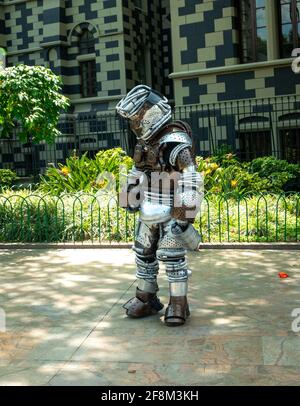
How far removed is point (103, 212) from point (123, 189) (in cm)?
435

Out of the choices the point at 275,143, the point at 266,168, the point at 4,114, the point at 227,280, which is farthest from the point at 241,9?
the point at 227,280

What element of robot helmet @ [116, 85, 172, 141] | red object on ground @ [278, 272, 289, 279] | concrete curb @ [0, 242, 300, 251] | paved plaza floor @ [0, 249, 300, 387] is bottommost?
paved plaza floor @ [0, 249, 300, 387]

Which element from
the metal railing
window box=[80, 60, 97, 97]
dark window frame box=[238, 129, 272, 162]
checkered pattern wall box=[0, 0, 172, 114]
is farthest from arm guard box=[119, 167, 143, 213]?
window box=[80, 60, 97, 97]

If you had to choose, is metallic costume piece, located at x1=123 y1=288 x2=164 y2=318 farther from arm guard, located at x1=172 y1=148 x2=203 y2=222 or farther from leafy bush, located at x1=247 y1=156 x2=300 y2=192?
leafy bush, located at x1=247 y1=156 x2=300 y2=192

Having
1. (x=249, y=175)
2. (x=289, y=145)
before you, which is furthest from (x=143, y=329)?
(x=289, y=145)

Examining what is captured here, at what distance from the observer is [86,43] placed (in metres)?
18.6

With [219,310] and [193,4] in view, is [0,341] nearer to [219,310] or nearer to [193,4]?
[219,310]

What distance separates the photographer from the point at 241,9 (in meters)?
14.4

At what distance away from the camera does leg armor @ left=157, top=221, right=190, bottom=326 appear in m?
4.66

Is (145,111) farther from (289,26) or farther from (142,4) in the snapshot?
(142,4)

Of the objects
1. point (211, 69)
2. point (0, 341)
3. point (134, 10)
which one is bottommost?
point (0, 341)

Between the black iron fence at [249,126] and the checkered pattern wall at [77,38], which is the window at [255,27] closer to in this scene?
the black iron fence at [249,126]

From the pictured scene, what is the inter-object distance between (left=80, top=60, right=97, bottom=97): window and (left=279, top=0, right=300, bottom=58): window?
22.5 ft

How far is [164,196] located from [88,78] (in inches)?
581
